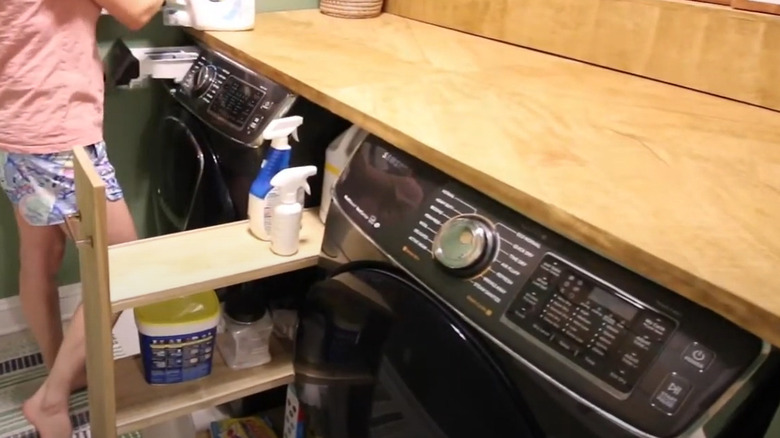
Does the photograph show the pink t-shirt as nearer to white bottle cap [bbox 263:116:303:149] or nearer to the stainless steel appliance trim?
white bottle cap [bbox 263:116:303:149]

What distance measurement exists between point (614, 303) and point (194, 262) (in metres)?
0.72

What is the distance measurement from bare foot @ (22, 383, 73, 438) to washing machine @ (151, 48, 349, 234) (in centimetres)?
48

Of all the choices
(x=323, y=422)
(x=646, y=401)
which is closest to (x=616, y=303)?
(x=646, y=401)

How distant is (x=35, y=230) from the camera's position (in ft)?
5.37

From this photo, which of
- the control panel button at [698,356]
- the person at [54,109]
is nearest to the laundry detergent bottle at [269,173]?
the person at [54,109]

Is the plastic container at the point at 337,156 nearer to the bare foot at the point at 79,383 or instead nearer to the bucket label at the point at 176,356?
the bucket label at the point at 176,356

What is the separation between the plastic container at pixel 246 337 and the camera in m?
1.36

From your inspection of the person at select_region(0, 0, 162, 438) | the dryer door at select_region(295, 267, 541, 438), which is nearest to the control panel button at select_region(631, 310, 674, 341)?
the dryer door at select_region(295, 267, 541, 438)

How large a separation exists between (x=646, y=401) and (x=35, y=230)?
142 centimetres

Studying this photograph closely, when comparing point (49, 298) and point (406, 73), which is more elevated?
point (406, 73)

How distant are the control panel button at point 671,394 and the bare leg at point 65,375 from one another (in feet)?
3.90

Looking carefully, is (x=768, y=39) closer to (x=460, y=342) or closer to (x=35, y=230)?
(x=460, y=342)

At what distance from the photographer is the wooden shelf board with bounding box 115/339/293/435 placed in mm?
1234

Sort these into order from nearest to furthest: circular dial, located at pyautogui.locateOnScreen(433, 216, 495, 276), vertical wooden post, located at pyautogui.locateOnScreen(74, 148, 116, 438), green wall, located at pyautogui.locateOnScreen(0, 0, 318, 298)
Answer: circular dial, located at pyautogui.locateOnScreen(433, 216, 495, 276) → vertical wooden post, located at pyautogui.locateOnScreen(74, 148, 116, 438) → green wall, located at pyautogui.locateOnScreen(0, 0, 318, 298)
